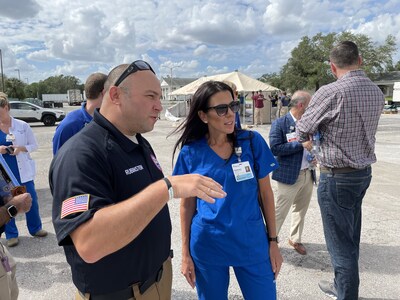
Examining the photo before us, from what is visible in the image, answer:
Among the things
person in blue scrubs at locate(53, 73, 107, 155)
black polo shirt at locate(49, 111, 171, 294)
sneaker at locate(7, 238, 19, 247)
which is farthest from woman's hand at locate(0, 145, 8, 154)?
black polo shirt at locate(49, 111, 171, 294)

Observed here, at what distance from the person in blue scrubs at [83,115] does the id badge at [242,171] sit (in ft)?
5.89

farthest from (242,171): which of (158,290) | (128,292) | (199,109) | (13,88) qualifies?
(13,88)

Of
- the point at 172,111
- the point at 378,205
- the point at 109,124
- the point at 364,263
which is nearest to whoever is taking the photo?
the point at 109,124

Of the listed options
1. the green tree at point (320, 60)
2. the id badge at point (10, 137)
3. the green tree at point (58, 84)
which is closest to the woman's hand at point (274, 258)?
the id badge at point (10, 137)

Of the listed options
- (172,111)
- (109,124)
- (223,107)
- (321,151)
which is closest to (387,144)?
(321,151)

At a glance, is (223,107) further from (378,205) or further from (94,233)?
(378,205)

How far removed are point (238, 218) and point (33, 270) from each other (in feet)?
9.37

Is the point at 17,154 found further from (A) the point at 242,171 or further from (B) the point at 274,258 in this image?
(B) the point at 274,258

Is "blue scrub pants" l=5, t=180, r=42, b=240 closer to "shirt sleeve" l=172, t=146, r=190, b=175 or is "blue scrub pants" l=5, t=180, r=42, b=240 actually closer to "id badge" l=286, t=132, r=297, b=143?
"shirt sleeve" l=172, t=146, r=190, b=175

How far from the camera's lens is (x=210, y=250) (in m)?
2.08

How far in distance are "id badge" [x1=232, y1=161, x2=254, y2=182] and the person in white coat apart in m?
3.45

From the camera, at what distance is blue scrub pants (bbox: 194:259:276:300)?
200cm

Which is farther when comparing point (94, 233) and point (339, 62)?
point (339, 62)

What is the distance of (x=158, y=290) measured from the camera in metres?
1.72
